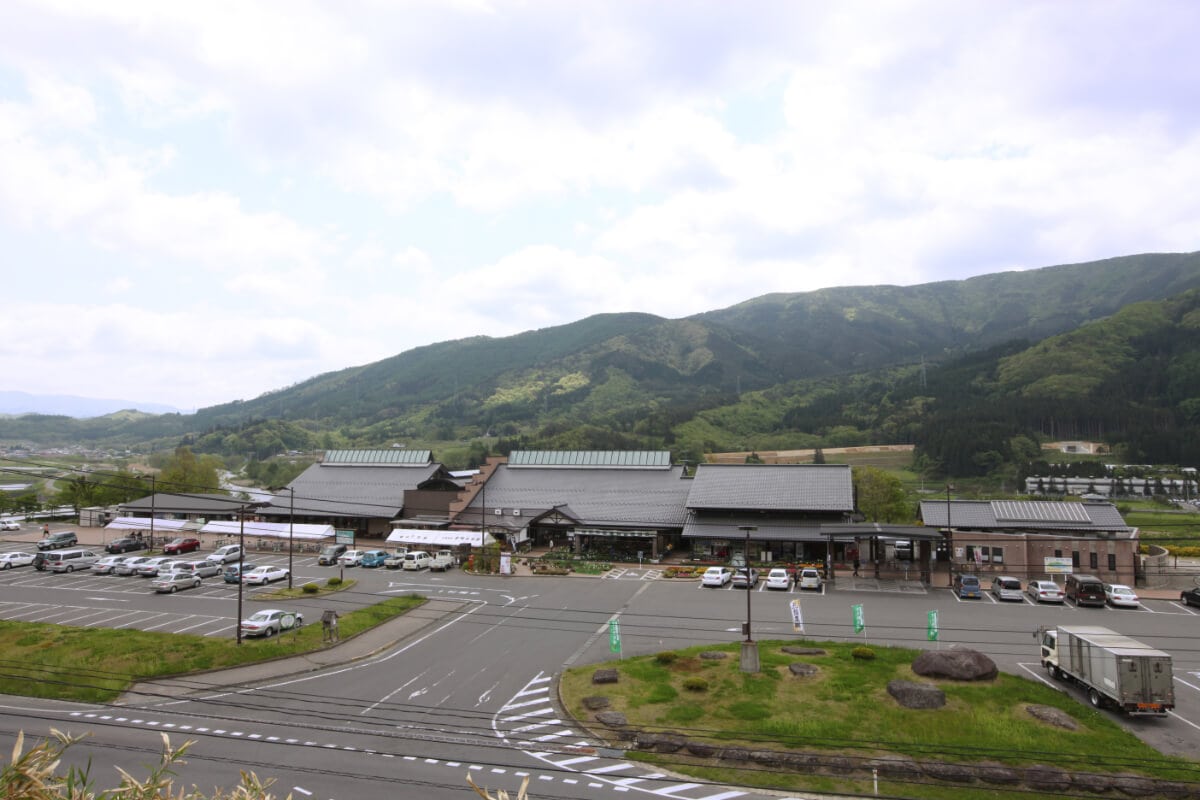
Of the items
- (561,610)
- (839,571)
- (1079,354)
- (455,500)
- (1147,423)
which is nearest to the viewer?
(561,610)

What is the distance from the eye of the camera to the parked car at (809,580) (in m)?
45.5

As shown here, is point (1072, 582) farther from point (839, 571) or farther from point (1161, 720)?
point (1161, 720)

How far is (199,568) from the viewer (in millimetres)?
48844

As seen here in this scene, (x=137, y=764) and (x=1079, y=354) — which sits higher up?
(x=1079, y=354)

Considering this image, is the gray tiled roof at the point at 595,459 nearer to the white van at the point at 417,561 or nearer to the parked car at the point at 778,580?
the white van at the point at 417,561

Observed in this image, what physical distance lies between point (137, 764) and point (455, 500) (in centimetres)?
4753

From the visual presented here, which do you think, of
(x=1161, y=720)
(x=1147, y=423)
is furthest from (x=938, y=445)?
→ (x=1161, y=720)

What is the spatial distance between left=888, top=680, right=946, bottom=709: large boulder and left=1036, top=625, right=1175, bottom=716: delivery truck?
552cm

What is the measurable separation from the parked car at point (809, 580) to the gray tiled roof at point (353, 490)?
39.1 metres

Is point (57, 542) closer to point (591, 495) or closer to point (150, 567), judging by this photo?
point (150, 567)

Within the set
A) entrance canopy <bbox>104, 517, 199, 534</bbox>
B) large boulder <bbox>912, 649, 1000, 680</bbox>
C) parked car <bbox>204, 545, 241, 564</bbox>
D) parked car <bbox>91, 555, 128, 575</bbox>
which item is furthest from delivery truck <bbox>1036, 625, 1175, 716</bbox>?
entrance canopy <bbox>104, 517, 199, 534</bbox>

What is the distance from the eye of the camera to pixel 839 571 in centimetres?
5103

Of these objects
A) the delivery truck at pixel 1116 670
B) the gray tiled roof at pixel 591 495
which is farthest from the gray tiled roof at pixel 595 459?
the delivery truck at pixel 1116 670

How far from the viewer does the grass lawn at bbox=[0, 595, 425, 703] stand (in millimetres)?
28391
